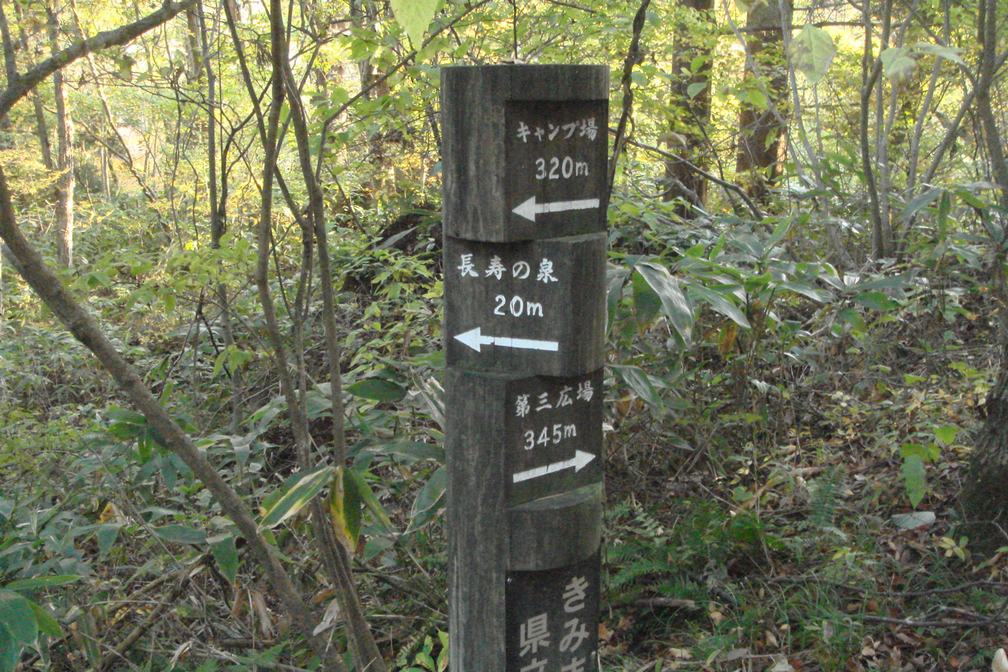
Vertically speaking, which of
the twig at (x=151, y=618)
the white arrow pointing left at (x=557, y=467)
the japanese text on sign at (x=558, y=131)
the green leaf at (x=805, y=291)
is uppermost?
the japanese text on sign at (x=558, y=131)

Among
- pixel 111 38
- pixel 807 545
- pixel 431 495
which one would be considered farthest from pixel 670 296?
pixel 111 38

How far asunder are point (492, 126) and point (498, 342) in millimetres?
426

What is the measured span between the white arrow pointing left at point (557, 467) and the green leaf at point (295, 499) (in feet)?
1.74

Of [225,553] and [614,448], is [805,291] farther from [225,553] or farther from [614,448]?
[225,553]

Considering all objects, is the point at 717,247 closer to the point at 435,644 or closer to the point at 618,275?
the point at 618,275

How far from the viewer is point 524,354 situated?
1689 mm

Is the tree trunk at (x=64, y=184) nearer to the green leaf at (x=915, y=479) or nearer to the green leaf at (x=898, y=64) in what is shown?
the green leaf at (x=915, y=479)

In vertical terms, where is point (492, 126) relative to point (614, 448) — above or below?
above

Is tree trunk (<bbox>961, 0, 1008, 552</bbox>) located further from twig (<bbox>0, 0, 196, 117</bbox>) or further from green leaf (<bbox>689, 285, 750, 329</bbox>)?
twig (<bbox>0, 0, 196, 117</bbox>)

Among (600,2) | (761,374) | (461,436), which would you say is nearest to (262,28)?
(600,2)

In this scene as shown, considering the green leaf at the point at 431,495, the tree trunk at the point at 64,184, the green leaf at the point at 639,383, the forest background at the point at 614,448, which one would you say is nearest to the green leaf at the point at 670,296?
the forest background at the point at 614,448

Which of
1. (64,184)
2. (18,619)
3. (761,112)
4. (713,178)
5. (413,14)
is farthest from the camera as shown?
(64,184)

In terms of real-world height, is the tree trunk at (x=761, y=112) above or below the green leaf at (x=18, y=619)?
above

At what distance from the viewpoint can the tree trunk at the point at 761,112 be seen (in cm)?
625
